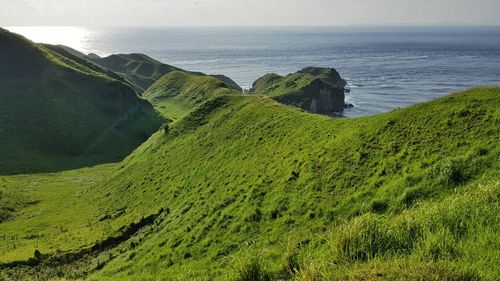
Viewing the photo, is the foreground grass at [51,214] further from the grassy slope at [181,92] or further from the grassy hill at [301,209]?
the grassy slope at [181,92]

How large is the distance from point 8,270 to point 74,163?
195 ft

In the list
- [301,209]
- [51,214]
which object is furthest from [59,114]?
[301,209]

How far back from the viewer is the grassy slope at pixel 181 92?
126 meters

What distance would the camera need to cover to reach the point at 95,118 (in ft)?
363

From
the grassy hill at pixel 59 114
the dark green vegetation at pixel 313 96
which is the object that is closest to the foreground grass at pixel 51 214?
the grassy hill at pixel 59 114

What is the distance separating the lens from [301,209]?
91.0 ft

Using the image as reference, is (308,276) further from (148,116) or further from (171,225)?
(148,116)

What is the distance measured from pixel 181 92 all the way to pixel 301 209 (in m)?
129

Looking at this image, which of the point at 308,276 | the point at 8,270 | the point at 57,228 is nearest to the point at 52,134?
the point at 57,228

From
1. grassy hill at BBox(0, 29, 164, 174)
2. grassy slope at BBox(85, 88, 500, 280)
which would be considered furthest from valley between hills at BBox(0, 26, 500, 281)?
grassy hill at BBox(0, 29, 164, 174)

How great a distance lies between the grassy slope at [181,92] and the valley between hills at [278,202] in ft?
182

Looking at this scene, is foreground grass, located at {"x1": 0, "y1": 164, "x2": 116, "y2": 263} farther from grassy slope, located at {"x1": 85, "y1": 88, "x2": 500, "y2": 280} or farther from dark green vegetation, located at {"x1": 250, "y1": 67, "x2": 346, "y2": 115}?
dark green vegetation, located at {"x1": 250, "y1": 67, "x2": 346, "y2": 115}

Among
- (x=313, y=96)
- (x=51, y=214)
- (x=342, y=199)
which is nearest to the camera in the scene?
(x=342, y=199)

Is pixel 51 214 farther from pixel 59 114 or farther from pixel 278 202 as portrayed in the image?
pixel 59 114
